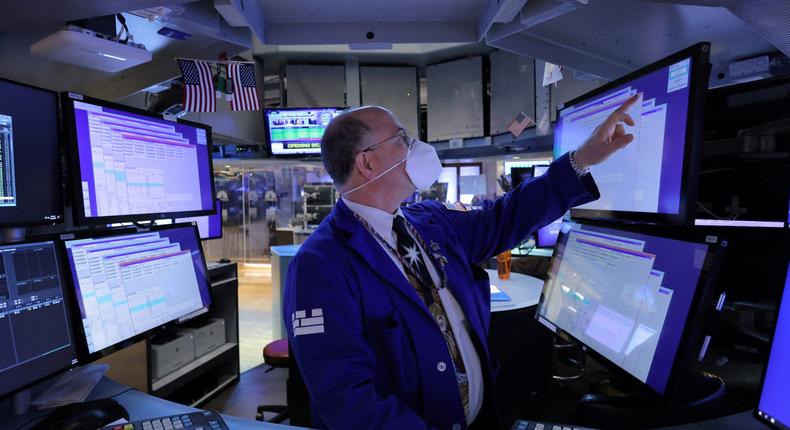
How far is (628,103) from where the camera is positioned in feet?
4.01

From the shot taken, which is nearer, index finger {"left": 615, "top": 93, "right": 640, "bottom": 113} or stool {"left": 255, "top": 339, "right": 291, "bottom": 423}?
index finger {"left": 615, "top": 93, "right": 640, "bottom": 113}

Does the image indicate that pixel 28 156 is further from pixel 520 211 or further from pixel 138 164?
pixel 520 211

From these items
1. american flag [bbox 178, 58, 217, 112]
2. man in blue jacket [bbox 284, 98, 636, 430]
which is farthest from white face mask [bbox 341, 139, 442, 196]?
american flag [bbox 178, 58, 217, 112]

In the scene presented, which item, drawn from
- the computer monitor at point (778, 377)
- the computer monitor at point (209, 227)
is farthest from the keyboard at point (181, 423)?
the computer monitor at point (209, 227)

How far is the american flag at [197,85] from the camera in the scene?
3596 millimetres

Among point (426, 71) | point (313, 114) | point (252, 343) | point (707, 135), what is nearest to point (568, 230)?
point (707, 135)

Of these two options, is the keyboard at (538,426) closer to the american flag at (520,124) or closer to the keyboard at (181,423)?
the keyboard at (181,423)

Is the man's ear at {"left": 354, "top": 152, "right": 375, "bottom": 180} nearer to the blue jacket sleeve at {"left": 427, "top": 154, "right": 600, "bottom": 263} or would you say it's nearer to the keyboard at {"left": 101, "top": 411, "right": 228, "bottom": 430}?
the blue jacket sleeve at {"left": 427, "top": 154, "right": 600, "bottom": 263}

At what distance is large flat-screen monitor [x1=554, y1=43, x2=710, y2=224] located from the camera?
1008mm

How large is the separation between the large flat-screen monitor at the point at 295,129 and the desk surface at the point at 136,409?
5.30 meters

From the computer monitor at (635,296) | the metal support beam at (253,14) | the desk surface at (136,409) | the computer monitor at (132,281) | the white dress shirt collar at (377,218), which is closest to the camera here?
the computer monitor at (635,296)

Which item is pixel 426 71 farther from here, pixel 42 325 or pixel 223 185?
pixel 42 325

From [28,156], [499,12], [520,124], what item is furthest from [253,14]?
[520,124]

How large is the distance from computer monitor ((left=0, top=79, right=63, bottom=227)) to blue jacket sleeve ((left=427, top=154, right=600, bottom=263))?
3.99 feet
